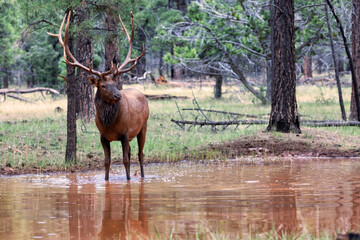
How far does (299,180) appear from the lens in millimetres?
8859

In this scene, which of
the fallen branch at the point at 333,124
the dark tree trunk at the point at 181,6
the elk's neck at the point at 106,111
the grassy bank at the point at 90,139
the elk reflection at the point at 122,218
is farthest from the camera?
the dark tree trunk at the point at 181,6

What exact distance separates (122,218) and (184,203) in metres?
0.97

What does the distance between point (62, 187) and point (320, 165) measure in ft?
16.4

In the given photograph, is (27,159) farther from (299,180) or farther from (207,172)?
(299,180)

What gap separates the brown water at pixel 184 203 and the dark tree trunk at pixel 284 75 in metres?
3.10

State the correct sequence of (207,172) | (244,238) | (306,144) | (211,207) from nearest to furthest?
(244,238) → (211,207) → (207,172) → (306,144)

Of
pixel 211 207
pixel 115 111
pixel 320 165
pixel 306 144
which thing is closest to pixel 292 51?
pixel 306 144

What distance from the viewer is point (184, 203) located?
23.2ft

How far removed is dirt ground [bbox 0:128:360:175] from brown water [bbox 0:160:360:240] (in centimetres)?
167

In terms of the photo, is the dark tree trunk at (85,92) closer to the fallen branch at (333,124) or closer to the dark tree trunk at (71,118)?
the dark tree trunk at (71,118)

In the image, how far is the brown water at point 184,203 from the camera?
5.72 m

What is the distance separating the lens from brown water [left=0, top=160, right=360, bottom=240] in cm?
572

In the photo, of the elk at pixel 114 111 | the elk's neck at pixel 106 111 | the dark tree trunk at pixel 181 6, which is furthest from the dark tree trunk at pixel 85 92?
the dark tree trunk at pixel 181 6

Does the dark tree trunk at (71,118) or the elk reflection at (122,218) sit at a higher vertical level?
the dark tree trunk at (71,118)
